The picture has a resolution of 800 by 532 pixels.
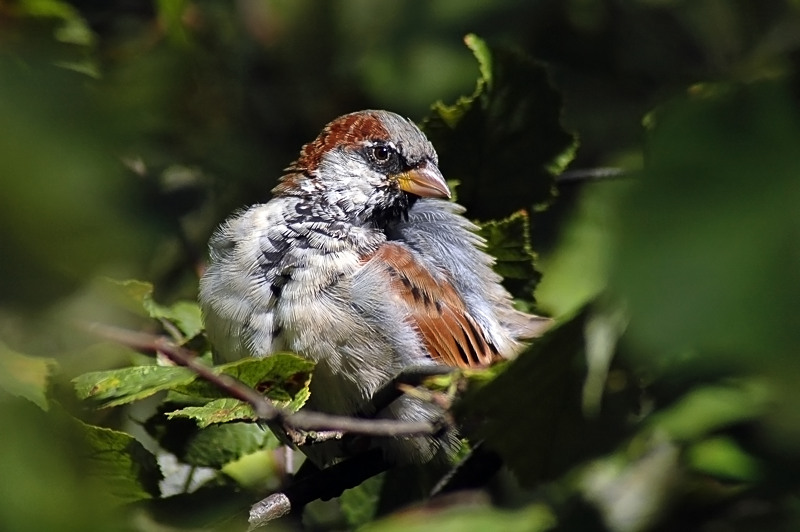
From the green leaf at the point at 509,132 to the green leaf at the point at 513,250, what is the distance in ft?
0.52

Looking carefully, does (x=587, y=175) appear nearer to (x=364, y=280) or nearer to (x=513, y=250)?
(x=513, y=250)

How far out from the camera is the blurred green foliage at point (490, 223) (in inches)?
37.8

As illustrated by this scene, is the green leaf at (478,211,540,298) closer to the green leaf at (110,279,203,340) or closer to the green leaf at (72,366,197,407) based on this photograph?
the green leaf at (110,279,203,340)

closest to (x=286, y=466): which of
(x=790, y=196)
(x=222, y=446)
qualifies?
(x=222, y=446)

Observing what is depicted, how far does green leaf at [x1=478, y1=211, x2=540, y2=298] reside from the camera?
334 centimetres

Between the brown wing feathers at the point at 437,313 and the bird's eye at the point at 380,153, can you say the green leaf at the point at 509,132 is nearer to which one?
the bird's eye at the point at 380,153

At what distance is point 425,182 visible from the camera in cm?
356

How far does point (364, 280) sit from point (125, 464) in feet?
3.08

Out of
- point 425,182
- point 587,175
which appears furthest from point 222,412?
point 587,175

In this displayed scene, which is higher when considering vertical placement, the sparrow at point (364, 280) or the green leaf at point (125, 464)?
A: the sparrow at point (364, 280)

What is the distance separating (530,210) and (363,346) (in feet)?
2.73

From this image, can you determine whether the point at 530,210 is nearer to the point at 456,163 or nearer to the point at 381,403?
the point at 456,163

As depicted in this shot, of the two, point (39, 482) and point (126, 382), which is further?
point (126, 382)

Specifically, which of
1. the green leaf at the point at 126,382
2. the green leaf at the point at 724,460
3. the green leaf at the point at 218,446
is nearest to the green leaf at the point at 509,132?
the green leaf at the point at 724,460
